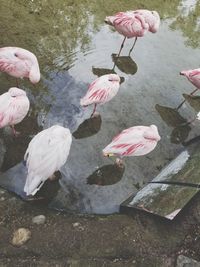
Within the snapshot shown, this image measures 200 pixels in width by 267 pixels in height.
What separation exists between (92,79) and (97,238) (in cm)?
214

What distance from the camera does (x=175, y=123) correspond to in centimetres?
428

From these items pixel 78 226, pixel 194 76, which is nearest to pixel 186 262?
pixel 78 226

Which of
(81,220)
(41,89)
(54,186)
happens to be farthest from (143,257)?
(41,89)

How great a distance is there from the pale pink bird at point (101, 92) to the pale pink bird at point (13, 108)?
0.59m

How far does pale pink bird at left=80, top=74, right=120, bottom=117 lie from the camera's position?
390 centimetres

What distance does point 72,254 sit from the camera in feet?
9.03

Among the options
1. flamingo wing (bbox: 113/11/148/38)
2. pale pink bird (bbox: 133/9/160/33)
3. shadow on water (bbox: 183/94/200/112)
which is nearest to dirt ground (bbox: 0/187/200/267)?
shadow on water (bbox: 183/94/200/112)

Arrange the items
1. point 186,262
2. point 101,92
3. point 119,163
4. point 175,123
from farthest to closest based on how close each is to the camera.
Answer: point 175,123 < point 101,92 < point 119,163 < point 186,262

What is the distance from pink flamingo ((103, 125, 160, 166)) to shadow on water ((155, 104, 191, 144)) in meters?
0.54

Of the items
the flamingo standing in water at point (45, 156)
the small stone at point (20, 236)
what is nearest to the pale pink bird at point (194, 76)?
the flamingo standing in water at point (45, 156)

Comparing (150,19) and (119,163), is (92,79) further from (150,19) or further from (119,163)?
(119,163)

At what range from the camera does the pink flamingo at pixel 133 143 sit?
11.5ft

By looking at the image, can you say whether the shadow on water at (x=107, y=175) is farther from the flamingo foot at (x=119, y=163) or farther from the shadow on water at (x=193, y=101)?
the shadow on water at (x=193, y=101)

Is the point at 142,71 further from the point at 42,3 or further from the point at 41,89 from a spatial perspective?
the point at 42,3
